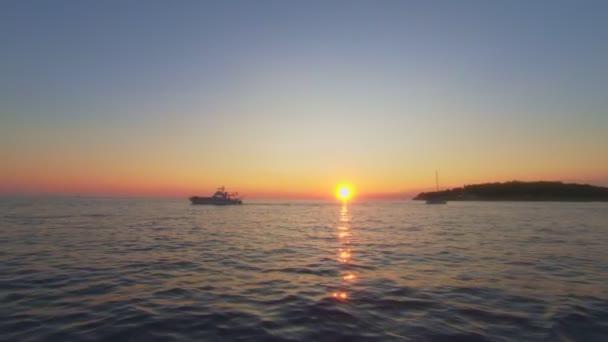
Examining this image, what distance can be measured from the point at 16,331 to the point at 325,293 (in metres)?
9.01

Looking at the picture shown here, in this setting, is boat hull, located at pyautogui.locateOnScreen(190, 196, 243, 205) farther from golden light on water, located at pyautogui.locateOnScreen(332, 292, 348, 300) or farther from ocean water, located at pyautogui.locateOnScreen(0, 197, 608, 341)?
golden light on water, located at pyautogui.locateOnScreen(332, 292, 348, 300)

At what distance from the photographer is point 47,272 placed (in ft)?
54.7

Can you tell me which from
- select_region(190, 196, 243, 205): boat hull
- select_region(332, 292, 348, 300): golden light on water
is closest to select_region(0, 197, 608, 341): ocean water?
select_region(332, 292, 348, 300): golden light on water

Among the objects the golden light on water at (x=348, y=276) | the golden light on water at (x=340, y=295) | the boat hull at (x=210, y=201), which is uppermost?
the boat hull at (x=210, y=201)

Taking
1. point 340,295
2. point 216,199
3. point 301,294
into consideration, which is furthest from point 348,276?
point 216,199

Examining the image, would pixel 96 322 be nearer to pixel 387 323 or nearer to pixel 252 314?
pixel 252 314

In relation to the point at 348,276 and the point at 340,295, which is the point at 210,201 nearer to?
the point at 348,276

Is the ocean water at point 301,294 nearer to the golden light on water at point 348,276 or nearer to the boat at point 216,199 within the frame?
the golden light on water at point 348,276

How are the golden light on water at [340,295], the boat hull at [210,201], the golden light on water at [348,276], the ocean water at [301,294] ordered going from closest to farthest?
the ocean water at [301,294] → the golden light on water at [340,295] → the golden light on water at [348,276] → the boat hull at [210,201]

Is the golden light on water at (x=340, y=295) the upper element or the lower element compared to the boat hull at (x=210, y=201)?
lower

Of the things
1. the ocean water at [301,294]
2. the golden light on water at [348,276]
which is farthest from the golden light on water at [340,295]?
the golden light on water at [348,276]

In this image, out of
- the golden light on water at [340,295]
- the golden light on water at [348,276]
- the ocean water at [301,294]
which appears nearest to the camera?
the ocean water at [301,294]

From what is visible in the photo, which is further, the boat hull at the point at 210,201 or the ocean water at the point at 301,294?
the boat hull at the point at 210,201

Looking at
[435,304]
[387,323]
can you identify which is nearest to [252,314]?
[387,323]
